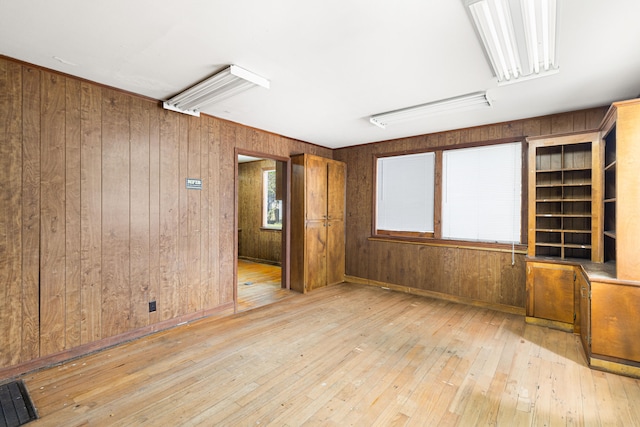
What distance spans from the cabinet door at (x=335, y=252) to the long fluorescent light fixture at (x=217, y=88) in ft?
9.57

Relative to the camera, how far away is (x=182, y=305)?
3508mm

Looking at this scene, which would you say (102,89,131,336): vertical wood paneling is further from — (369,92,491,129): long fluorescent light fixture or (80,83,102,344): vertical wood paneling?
(369,92,491,129): long fluorescent light fixture

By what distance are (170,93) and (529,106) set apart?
397cm

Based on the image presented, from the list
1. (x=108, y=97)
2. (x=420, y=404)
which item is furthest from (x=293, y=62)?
(x=420, y=404)

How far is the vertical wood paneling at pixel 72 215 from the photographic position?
2.66 m

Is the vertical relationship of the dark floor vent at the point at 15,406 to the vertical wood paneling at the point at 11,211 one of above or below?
below

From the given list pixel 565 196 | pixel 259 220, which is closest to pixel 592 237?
pixel 565 196

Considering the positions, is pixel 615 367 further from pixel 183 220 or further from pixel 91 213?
pixel 91 213

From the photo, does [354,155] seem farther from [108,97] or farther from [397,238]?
[108,97]

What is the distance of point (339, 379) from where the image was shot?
238cm

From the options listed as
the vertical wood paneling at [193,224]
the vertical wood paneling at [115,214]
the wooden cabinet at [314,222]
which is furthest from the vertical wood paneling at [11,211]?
the wooden cabinet at [314,222]

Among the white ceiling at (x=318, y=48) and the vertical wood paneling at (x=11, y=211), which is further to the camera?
the vertical wood paneling at (x=11, y=211)

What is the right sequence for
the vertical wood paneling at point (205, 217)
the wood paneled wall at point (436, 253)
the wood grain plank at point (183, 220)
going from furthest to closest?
the wood paneled wall at point (436, 253) < the vertical wood paneling at point (205, 217) < the wood grain plank at point (183, 220)

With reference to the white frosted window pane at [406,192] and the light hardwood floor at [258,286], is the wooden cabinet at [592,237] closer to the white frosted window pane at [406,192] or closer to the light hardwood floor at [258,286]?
the white frosted window pane at [406,192]
